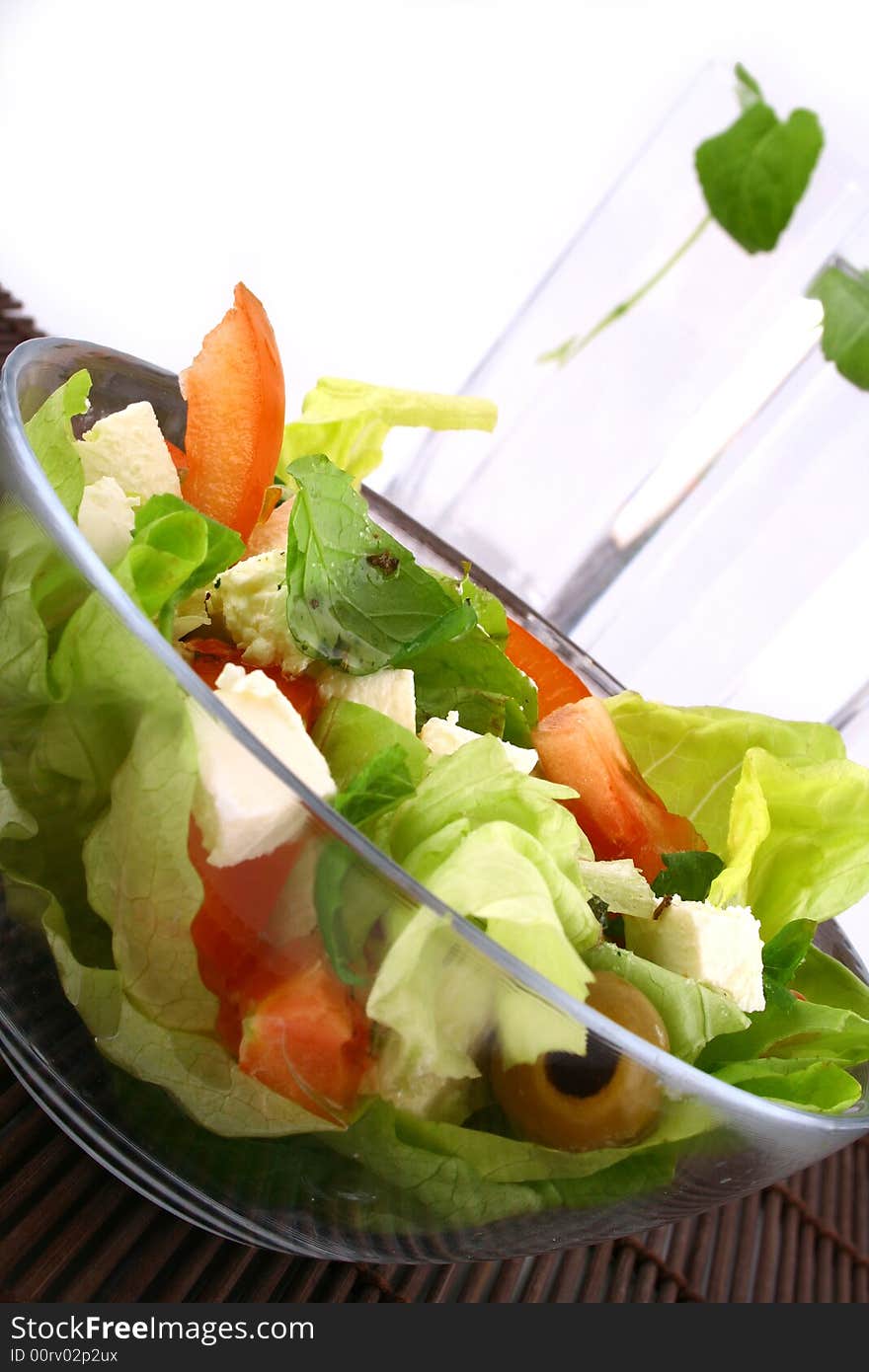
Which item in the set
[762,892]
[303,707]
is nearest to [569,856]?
[303,707]

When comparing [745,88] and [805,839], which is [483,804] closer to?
[805,839]

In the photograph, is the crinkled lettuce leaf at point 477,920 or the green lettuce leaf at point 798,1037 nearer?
the crinkled lettuce leaf at point 477,920

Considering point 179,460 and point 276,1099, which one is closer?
point 276,1099

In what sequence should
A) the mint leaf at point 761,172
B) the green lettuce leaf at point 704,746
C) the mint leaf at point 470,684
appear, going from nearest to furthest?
1. the mint leaf at point 470,684
2. the green lettuce leaf at point 704,746
3. the mint leaf at point 761,172

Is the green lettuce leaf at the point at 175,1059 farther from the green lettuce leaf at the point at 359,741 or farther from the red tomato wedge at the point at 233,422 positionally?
the red tomato wedge at the point at 233,422

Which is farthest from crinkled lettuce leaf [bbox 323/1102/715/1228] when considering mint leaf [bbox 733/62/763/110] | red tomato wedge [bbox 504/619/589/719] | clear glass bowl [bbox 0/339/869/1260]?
mint leaf [bbox 733/62/763/110]

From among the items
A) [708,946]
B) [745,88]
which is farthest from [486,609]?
[745,88]

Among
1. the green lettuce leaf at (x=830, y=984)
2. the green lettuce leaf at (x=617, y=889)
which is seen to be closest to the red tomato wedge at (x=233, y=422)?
the green lettuce leaf at (x=617, y=889)
